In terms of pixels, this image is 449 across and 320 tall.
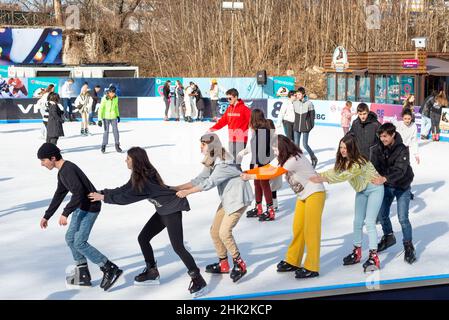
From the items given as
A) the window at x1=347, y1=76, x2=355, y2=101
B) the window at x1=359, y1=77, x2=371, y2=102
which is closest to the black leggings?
the window at x1=359, y1=77, x2=371, y2=102

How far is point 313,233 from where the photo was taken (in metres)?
6.84

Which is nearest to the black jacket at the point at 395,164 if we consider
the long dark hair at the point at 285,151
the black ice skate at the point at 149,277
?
the long dark hair at the point at 285,151

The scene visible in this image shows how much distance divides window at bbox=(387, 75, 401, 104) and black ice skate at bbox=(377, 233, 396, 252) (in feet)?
62.7

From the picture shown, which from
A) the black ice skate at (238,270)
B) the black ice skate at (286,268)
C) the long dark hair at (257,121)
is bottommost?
the black ice skate at (286,268)

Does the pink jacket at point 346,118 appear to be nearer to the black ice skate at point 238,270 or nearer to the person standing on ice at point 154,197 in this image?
the black ice skate at point 238,270

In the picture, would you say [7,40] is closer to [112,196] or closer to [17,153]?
[17,153]

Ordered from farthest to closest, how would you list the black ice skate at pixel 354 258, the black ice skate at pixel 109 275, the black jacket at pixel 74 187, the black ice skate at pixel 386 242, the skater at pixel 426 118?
the skater at pixel 426 118
the black ice skate at pixel 386 242
the black ice skate at pixel 354 258
the black ice skate at pixel 109 275
the black jacket at pixel 74 187

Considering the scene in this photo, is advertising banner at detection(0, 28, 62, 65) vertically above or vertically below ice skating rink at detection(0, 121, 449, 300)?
above

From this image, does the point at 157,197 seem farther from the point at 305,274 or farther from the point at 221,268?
the point at 305,274

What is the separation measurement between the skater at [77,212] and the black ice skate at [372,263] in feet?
7.32

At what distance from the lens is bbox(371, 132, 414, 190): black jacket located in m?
7.43

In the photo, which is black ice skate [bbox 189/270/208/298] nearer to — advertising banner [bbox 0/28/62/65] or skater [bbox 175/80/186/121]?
skater [bbox 175/80/186/121]

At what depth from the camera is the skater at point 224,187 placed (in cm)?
643
